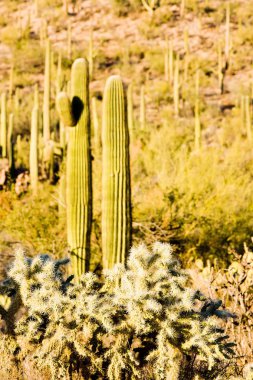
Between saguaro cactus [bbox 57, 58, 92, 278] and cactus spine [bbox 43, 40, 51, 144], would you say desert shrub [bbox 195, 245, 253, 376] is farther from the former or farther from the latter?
cactus spine [bbox 43, 40, 51, 144]

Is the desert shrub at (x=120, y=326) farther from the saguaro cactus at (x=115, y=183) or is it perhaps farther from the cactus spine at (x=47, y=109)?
the cactus spine at (x=47, y=109)

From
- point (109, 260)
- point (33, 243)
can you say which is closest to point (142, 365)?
point (109, 260)

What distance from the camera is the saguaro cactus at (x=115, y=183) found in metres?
7.10

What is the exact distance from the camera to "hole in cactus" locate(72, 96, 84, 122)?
7477 millimetres

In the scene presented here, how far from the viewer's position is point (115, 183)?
709 cm

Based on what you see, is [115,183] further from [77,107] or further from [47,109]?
[47,109]

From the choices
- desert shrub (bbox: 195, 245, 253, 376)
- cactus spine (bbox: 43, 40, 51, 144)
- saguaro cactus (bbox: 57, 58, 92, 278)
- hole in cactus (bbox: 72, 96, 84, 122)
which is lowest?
desert shrub (bbox: 195, 245, 253, 376)

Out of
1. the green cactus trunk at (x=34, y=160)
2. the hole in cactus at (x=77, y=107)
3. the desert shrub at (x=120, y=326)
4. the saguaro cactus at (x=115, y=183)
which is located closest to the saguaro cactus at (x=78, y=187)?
the hole in cactus at (x=77, y=107)

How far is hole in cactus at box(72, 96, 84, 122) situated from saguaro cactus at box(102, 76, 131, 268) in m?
0.38

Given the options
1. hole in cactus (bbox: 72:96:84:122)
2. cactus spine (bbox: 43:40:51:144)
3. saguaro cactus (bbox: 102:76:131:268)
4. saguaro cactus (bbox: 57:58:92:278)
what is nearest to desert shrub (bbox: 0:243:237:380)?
saguaro cactus (bbox: 102:76:131:268)

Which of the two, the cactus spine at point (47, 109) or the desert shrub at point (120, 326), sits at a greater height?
the cactus spine at point (47, 109)

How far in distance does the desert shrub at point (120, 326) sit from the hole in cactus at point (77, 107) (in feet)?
13.0

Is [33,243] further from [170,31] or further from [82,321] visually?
[170,31]

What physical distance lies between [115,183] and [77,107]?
1.12 m
